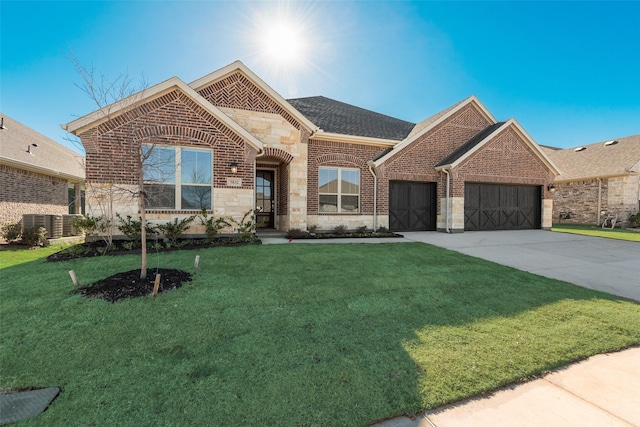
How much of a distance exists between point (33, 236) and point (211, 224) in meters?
6.79

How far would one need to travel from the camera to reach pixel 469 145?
12.9 meters

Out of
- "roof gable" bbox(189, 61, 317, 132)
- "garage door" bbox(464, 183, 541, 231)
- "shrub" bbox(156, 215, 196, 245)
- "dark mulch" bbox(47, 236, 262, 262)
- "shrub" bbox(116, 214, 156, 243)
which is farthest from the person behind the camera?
"garage door" bbox(464, 183, 541, 231)

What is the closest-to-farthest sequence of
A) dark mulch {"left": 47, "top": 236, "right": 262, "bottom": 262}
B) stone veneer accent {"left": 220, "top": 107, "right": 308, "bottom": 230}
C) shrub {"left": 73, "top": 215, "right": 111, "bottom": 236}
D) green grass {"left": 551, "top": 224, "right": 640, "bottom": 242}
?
dark mulch {"left": 47, "top": 236, "right": 262, "bottom": 262}
shrub {"left": 73, "top": 215, "right": 111, "bottom": 236}
stone veneer accent {"left": 220, "top": 107, "right": 308, "bottom": 230}
green grass {"left": 551, "top": 224, "right": 640, "bottom": 242}

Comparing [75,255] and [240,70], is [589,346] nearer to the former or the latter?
[75,255]

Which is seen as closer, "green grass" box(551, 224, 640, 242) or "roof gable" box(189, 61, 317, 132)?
"roof gable" box(189, 61, 317, 132)

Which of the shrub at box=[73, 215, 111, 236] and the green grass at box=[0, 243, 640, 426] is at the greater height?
the shrub at box=[73, 215, 111, 236]

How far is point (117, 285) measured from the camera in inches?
172

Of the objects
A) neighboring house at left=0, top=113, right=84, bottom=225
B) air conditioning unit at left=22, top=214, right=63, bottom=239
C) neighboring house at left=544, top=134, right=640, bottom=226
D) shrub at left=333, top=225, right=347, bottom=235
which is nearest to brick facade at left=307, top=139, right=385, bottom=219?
shrub at left=333, top=225, right=347, bottom=235

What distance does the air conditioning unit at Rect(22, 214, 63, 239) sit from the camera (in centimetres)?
993

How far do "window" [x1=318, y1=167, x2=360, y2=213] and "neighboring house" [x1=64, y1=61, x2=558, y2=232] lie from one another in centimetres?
4

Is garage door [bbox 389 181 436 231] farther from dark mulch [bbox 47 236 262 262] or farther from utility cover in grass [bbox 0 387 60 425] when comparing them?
utility cover in grass [bbox 0 387 60 425]

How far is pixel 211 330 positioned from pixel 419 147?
11.9 metres

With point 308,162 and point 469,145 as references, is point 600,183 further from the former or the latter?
point 308,162

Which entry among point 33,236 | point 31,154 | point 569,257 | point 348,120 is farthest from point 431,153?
point 31,154
